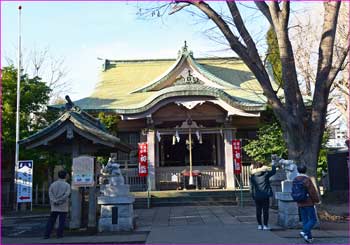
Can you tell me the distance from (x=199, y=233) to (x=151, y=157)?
9.97 m

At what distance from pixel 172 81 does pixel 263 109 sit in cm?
→ 531

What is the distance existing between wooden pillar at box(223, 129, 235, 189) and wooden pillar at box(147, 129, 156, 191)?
358cm

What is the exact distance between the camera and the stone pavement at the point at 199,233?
8.63m

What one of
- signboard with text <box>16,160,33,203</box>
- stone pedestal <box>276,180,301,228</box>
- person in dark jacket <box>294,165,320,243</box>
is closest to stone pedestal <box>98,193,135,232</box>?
stone pedestal <box>276,180,301,228</box>

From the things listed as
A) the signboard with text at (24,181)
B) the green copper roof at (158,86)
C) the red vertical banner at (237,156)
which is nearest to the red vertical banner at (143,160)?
the green copper roof at (158,86)

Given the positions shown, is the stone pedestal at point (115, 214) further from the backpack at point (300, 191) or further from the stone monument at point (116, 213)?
the backpack at point (300, 191)

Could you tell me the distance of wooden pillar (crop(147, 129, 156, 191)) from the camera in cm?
1895

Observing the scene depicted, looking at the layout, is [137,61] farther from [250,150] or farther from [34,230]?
[34,230]

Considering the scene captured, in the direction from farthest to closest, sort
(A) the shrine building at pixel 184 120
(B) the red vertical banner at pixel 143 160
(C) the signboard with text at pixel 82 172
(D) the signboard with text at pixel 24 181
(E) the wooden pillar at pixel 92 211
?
(A) the shrine building at pixel 184 120, (B) the red vertical banner at pixel 143 160, (D) the signboard with text at pixel 24 181, (E) the wooden pillar at pixel 92 211, (C) the signboard with text at pixel 82 172

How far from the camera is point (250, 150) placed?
18.8m

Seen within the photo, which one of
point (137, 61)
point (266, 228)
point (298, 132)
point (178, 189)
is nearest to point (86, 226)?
point (266, 228)

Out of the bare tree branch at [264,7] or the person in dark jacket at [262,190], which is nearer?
the person in dark jacket at [262,190]

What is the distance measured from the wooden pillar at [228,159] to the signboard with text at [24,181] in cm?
902

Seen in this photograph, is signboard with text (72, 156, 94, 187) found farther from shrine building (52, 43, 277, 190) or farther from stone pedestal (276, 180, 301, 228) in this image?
shrine building (52, 43, 277, 190)
